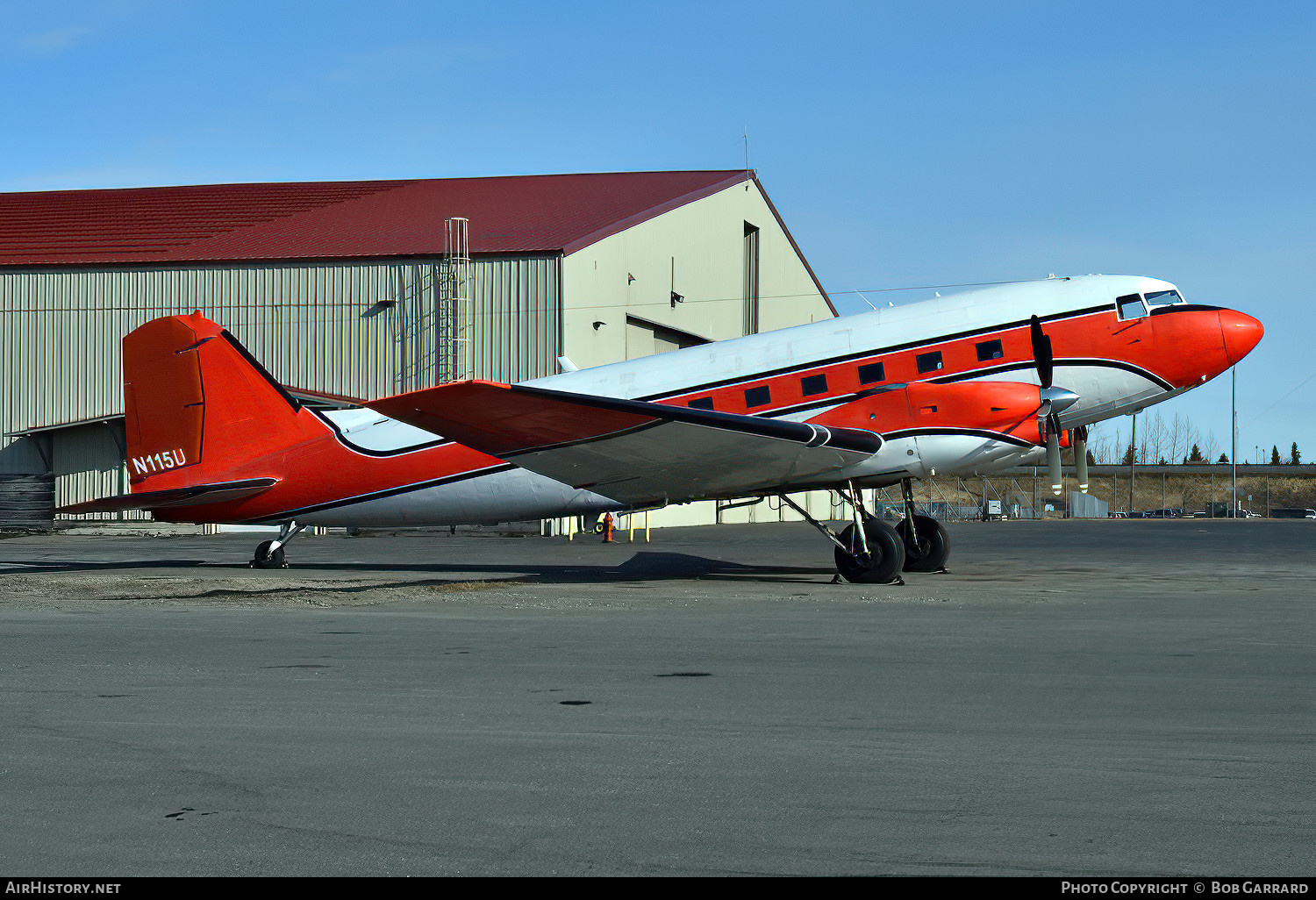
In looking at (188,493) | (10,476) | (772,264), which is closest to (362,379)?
(10,476)

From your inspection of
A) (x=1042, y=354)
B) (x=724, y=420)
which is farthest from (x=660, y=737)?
(x=1042, y=354)

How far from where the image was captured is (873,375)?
62.5ft

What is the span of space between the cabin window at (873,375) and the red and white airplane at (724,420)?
3 cm

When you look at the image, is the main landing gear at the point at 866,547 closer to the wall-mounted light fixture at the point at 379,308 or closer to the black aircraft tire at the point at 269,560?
the black aircraft tire at the point at 269,560

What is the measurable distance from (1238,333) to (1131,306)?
1.79 m

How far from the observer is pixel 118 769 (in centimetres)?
607

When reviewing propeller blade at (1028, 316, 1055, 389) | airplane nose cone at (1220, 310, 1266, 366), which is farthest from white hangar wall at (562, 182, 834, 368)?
airplane nose cone at (1220, 310, 1266, 366)

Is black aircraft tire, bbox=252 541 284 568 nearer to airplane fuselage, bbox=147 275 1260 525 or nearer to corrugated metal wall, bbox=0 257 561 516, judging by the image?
airplane fuselage, bbox=147 275 1260 525

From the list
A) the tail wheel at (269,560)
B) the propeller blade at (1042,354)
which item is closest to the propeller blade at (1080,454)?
the propeller blade at (1042,354)

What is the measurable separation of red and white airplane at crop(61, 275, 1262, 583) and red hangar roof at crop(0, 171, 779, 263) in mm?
20519

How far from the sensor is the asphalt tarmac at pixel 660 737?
474cm

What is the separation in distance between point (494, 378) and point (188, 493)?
826 inches

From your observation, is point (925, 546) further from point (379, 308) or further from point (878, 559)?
point (379, 308)

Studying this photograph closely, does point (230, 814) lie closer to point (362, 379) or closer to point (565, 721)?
point (565, 721)
